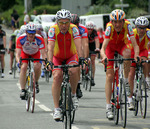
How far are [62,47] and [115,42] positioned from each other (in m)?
1.08

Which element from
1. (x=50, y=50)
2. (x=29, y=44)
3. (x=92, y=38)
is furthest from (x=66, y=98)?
(x=92, y=38)

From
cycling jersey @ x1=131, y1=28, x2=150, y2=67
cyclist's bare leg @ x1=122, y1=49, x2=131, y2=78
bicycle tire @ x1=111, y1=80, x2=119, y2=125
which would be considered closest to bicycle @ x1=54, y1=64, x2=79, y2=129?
bicycle tire @ x1=111, y1=80, x2=119, y2=125

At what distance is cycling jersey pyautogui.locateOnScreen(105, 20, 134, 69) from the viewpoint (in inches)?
376

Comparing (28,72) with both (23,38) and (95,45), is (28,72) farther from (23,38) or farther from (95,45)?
(95,45)

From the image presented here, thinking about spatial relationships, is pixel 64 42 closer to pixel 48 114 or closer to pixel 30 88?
pixel 48 114

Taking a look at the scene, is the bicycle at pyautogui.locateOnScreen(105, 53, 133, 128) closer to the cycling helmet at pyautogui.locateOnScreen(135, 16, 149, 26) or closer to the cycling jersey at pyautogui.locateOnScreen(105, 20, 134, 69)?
the cycling jersey at pyautogui.locateOnScreen(105, 20, 134, 69)

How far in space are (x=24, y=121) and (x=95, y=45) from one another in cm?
714

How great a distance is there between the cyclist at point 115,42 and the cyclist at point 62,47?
1.85ft

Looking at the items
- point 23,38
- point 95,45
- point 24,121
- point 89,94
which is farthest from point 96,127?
point 95,45

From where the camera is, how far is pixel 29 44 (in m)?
12.0

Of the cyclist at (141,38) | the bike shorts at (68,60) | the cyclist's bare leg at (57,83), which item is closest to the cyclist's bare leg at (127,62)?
the cyclist at (141,38)

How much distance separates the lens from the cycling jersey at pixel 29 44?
11883mm

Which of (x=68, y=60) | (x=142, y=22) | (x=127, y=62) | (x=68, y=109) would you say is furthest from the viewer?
(x=142, y=22)

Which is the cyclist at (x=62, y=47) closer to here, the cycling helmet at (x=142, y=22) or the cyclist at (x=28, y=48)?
the cycling helmet at (x=142, y=22)
